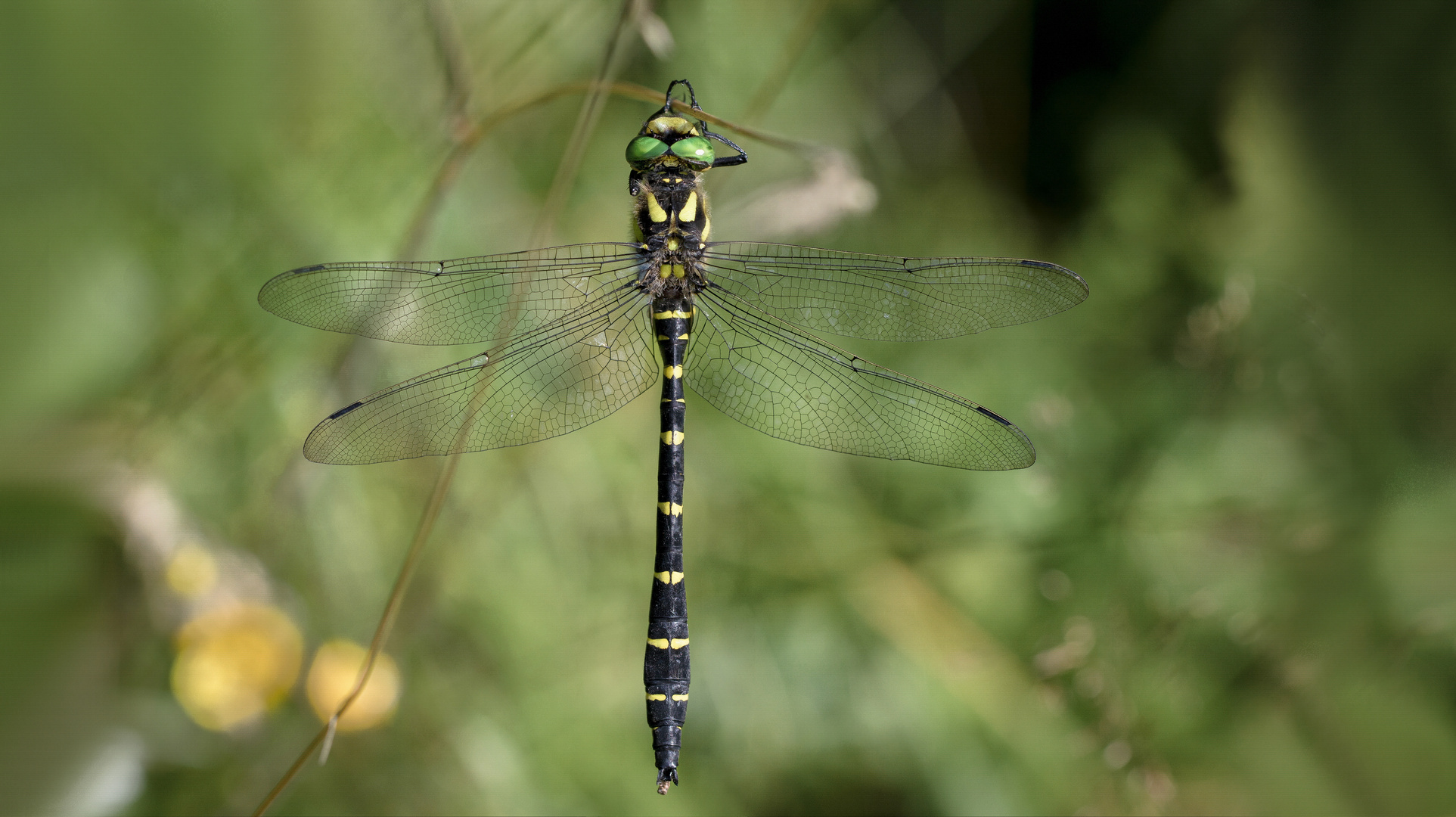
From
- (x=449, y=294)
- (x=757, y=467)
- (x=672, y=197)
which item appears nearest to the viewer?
(x=449, y=294)

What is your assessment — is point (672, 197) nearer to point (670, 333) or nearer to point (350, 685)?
point (670, 333)

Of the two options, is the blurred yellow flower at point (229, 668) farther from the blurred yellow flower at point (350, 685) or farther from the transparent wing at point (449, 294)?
the transparent wing at point (449, 294)

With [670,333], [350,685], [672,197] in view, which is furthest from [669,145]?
[350,685]

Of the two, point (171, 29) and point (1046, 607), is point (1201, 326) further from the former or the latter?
point (171, 29)

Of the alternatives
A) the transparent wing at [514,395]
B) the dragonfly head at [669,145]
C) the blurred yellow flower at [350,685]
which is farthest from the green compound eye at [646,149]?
the blurred yellow flower at [350,685]

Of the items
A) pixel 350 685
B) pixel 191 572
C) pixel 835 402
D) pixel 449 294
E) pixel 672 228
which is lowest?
pixel 350 685

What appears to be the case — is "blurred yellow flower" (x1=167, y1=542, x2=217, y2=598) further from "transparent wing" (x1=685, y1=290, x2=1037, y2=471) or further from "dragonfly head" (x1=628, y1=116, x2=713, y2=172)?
"dragonfly head" (x1=628, y1=116, x2=713, y2=172)

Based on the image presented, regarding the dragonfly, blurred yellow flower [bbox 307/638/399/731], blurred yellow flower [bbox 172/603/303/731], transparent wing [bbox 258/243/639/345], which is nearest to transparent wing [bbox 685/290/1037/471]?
the dragonfly
